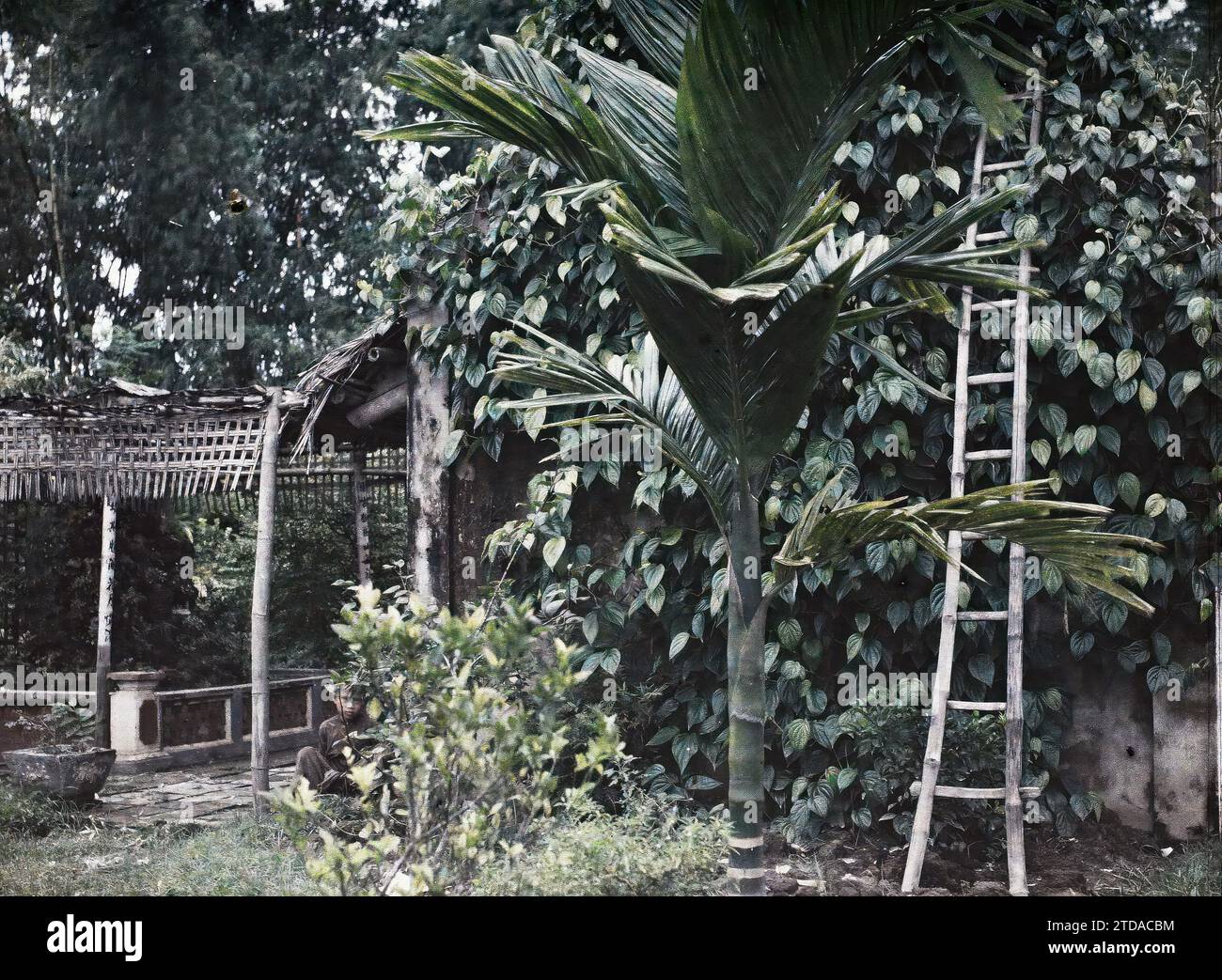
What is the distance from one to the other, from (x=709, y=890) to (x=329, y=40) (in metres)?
2.96

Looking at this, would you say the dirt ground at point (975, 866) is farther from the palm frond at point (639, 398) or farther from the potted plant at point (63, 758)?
the potted plant at point (63, 758)

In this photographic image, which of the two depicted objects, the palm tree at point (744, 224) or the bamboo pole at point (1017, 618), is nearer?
the palm tree at point (744, 224)

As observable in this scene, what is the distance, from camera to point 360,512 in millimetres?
5312

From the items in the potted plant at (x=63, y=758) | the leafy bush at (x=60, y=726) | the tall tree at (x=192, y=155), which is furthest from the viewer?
the leafy bush at (x=60, y=726)

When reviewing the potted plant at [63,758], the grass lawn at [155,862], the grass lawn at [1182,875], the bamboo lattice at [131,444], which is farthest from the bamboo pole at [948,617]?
the potted plant at [63,758]

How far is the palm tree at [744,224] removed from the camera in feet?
6.18

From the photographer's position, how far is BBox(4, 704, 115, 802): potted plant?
342 cm

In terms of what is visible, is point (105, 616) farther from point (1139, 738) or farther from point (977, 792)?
point (1139, 738)

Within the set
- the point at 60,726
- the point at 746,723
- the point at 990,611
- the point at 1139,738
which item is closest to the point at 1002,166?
the point at 990,611

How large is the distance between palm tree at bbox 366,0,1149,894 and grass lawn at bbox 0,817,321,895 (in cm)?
144

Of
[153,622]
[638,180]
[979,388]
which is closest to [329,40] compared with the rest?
[638,180]

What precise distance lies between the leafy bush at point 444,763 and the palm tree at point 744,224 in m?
0.46

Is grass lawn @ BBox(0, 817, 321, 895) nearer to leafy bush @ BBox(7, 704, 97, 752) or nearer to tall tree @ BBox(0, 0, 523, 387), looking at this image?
leafy bush @ BBox(7, 704, 97, 752)
